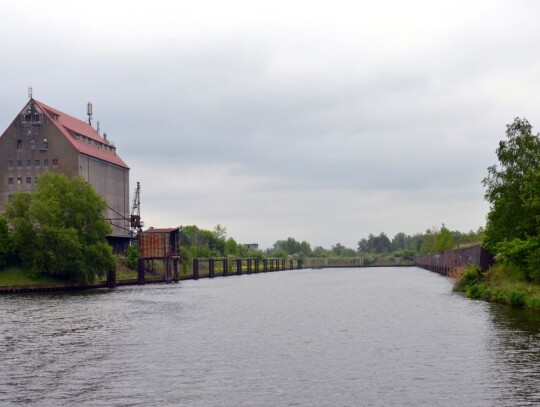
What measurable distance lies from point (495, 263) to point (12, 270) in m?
71.5

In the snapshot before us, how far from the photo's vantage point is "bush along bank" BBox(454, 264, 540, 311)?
2384 inches

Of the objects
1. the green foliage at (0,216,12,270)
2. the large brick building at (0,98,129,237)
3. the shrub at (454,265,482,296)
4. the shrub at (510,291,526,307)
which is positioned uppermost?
the large brick building at (0,98,129,237)

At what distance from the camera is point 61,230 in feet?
352

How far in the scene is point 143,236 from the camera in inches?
5669

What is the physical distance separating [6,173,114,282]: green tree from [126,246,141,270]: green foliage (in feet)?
115

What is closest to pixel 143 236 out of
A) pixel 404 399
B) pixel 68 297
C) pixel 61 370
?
pixel 68 297

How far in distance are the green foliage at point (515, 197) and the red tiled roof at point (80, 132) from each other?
9299 cm

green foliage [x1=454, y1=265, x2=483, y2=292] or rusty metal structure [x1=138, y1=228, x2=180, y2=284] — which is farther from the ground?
rusty metal structure [x1=138, y1=228, x2=180, y2=284]

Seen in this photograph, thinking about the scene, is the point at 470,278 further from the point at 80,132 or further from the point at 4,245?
the point at 80,132

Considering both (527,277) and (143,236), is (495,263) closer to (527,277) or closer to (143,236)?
(527,277)

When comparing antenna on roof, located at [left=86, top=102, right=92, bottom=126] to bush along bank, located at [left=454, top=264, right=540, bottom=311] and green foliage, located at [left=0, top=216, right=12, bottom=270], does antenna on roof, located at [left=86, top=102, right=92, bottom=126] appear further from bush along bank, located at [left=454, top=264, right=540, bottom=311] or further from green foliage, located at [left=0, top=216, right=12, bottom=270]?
bush along bank, located at [left=454, top=264, right=540, bottom=311]

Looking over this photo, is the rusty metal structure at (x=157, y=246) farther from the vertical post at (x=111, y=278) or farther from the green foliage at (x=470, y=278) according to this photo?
the green foliage at (x=470, y=278)

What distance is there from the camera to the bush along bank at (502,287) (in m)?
60.6

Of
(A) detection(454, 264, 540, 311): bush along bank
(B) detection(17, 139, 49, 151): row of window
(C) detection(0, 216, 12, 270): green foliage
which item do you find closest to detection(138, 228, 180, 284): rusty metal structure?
(B) detection(17, 139, 49, 151): row of window
